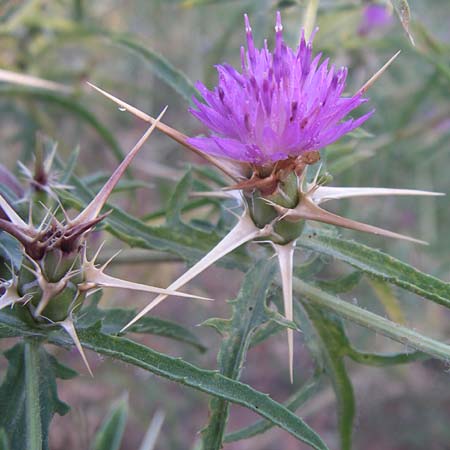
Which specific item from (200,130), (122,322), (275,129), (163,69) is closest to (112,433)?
(122,322)

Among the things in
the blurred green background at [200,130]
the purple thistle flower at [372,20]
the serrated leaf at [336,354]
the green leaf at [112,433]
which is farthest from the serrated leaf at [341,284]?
the purple thistle flower at [372,20]

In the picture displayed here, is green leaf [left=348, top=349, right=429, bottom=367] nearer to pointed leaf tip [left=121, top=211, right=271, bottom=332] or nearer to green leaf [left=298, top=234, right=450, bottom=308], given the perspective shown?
green leaf [left=298, top=234, right=450, bottom=308]

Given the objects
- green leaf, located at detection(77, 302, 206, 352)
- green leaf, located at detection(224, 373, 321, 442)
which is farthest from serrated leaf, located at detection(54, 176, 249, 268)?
green leaf, located at detection(224, 373, 321, 442)

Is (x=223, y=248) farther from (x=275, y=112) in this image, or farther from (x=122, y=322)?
(x=122, y=322)

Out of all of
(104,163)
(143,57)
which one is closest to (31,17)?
(143,57)

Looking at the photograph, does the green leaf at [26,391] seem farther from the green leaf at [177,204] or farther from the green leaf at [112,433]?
the green leaf at [177,204]
